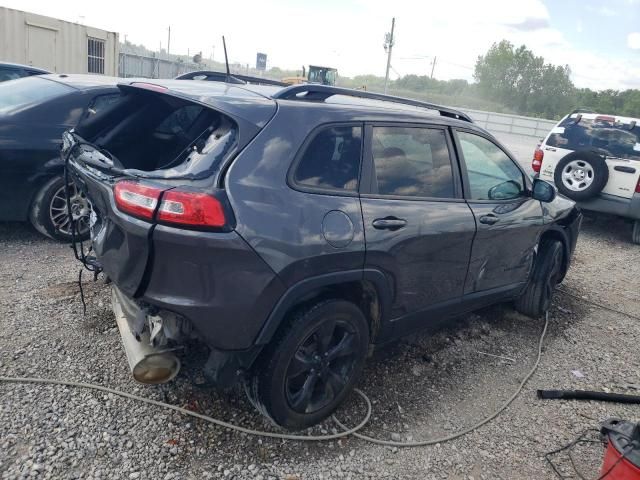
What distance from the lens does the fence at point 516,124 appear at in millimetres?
26484

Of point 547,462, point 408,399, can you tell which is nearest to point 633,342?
point 547,462

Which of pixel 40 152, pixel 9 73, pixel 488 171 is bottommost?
pixel 40 152

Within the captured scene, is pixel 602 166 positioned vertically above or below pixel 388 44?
below

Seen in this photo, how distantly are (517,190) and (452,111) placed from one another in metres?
0.87

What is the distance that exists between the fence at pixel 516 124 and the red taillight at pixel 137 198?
2593cm

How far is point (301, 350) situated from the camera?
9.20ft

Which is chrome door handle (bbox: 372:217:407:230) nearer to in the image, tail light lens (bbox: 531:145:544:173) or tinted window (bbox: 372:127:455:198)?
tinted window (bbox: 372:127:455:198)

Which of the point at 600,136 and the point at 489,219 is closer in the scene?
the point at 489,219

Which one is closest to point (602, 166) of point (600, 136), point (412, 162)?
point (600, 136)

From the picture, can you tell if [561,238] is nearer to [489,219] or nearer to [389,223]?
[489,219]

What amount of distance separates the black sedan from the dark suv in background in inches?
64.8

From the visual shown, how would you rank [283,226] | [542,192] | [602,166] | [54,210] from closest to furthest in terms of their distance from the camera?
[283,226]
[542,192]
[54,210]
[602,166]

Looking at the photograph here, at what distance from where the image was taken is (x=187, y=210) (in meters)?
2.29

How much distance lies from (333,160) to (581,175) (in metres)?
6.14
